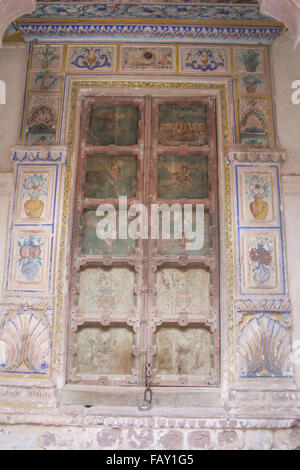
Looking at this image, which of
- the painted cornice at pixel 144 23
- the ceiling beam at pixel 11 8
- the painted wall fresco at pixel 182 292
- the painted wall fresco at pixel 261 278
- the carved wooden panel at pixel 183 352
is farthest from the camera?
the painted cornice at pixel 144 23

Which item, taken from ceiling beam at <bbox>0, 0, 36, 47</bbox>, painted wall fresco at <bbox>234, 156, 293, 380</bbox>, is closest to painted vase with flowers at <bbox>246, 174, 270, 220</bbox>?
painted wall fresco at <bbox>234, 156, 293, 380</bbox>

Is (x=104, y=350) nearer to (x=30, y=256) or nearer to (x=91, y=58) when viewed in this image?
(x=30, y=256)

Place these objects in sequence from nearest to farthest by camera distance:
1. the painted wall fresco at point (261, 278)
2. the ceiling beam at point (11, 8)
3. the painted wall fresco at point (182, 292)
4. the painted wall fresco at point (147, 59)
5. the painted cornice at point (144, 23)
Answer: the ceiling beam at point (11, 8)
the painted wall fresco at point (261, 278)
the painted wall fresco at point (182, 292)
the painted cornice at point (144, 23)
the painted wall fresco at point (147, 59)

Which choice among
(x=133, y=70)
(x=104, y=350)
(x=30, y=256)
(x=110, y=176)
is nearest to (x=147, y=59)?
(x=133, y=70)

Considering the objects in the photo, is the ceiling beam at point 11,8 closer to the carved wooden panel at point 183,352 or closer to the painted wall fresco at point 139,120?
the painted wall fresco at point 139,120

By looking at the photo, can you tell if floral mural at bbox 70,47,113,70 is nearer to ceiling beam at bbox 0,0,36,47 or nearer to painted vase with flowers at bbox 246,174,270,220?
ceiling beam at bbox 0,0,36,47

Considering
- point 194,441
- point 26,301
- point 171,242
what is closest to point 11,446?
point 26,301

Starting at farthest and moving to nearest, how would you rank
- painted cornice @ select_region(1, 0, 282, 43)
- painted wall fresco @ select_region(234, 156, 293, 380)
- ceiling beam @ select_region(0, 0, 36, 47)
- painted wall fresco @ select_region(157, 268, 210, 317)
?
painted cornice @ select_region(1, 0, 282, 43) → painted wall fresco @ select_region(157, 268, 210, 317) → painted wall fresco @ select_region(234, 156, 293, 380) → ceiling beam @ select_region(0, 0, 36, 47)

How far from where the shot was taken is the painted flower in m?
3.90

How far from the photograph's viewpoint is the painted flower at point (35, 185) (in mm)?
3896

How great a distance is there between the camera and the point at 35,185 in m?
3.91

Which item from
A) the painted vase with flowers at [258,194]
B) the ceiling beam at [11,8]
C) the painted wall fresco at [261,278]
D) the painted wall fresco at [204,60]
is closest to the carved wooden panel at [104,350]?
the painted wall fresco at [261,278]

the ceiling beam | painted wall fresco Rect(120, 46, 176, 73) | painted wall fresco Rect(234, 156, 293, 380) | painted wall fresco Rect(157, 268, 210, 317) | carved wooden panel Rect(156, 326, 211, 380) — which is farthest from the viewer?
painted wall fresco Rect(120, 46, 176, 73)

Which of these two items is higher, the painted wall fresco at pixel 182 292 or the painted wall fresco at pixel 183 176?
the painted wall fresco at pixel 183 176
